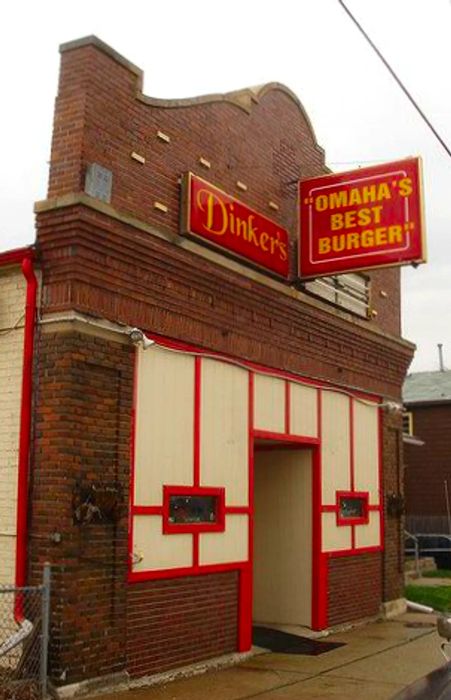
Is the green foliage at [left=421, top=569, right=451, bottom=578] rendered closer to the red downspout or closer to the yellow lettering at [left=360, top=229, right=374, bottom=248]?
the yellow lettering at [left=360, top=229, right=374, bottom=248]

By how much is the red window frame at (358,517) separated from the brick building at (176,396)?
46 mm

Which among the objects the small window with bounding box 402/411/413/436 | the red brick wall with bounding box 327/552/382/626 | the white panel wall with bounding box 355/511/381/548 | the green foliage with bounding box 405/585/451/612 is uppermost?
the small window with bounding box 402/411/413/436

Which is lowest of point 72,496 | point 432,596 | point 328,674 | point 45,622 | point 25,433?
point 328,674

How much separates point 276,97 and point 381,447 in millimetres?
6280

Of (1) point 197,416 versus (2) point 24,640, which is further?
(1) point 197,416

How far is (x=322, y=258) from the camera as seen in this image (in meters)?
12.4

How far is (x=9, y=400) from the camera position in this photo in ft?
29.2

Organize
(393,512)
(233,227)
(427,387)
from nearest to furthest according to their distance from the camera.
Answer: (233,227), (393,512), (427,387)

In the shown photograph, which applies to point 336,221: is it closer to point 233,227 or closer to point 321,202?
point 321,202

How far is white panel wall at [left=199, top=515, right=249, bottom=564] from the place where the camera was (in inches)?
409

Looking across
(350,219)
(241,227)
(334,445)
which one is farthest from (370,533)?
(241,227)

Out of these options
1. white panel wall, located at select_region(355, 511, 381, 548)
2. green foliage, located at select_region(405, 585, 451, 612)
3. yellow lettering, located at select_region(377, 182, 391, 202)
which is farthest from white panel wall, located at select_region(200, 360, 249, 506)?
green foliage, located at select_region(405, 585, 451, 612)

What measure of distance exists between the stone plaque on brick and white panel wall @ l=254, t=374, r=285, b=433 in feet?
11.7

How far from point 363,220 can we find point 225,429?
3479 millimetres
